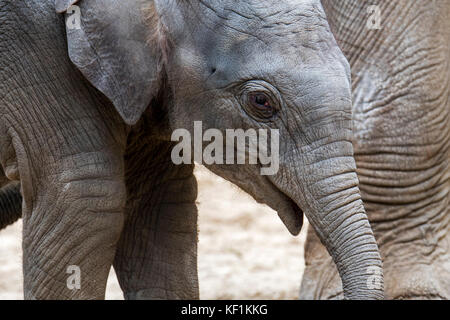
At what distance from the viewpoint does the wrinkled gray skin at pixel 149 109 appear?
4.05 m

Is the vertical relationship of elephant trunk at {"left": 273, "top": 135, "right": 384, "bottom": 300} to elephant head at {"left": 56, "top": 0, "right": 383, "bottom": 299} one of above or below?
below

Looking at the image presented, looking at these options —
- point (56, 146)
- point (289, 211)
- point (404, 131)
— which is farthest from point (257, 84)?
point (404, 131)

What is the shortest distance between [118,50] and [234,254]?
3598 millimetres

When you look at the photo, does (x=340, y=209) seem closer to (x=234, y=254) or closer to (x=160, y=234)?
(x=160, y=234)

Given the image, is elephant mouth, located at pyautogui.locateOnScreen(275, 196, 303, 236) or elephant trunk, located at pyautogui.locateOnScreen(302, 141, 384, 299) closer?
elephant trunk, located at pyautogui.locateOnScreen(302, 141, 384, 299)

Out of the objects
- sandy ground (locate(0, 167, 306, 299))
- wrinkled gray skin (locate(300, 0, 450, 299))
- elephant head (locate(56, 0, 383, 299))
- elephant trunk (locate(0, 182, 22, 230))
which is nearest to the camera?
elephant head (locate(56, 0, 383, 299))

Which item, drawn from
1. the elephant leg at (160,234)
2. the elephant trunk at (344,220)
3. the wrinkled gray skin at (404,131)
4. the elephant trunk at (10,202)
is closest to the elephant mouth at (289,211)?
the elephant trunk at (344,220)

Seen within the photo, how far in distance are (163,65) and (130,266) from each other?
43.0 inches

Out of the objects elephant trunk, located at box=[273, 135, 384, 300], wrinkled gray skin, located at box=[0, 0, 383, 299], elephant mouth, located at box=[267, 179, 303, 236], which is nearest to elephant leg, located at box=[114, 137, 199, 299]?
wrinkled gray skin, located at box=[0, 0, 383, 299]

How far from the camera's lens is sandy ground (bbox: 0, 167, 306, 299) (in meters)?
6.67

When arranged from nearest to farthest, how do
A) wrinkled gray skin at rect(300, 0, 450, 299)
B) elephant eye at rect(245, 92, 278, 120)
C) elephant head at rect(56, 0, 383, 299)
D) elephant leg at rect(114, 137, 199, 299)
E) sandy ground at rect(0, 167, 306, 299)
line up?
elephant head at rect(56, 0, 383, 299), elephant eye at rect(245, 92, 278, 120), elephant leg at rect(114, 137, 199, 299), wrinkled gray skin at rect(300, 0, 450, 299), sandy ground at rect(0, 167, 306, 299)

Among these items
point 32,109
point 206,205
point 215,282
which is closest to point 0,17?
point 32,109

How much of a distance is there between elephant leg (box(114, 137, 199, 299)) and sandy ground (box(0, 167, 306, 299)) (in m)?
1.00

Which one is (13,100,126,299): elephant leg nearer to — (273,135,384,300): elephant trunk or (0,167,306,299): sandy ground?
(273,135,384,300): elephant trunk
